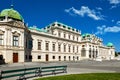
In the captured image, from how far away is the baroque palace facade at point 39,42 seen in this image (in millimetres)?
43144

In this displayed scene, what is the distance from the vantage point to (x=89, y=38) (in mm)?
101375

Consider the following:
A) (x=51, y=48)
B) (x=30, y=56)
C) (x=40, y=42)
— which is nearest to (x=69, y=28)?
(x=51, y=48)

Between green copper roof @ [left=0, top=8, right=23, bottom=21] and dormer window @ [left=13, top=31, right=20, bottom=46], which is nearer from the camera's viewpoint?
dormer window @ [left=13, top=31, right=20, bottom=46]

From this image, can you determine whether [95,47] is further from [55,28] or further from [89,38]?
[55,28]

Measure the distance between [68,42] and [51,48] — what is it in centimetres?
1394

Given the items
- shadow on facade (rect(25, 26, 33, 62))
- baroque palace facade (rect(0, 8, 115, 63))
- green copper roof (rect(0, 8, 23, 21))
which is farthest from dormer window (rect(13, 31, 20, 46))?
shadow on facade (rect(25, 26, 33, 62))

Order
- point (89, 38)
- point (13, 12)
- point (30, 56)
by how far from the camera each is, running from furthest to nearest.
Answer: point (89, 38), point (30, 56), point (13, 12)

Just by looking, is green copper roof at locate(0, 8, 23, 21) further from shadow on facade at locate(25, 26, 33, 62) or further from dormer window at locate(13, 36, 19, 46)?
shadow on facade at locate(25, 26, 33, 62)

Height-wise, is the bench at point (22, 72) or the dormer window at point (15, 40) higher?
the dormer window at point (15, 40)

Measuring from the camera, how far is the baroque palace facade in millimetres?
43144

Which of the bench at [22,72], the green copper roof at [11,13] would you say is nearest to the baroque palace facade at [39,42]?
the green copper roof at [11,13]

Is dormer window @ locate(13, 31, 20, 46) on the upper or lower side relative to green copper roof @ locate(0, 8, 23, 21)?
lower

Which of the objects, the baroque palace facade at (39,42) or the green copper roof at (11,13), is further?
the green copper roof at (11,13)

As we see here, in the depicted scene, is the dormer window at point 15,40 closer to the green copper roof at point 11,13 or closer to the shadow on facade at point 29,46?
the green copper roof at point 11,13
